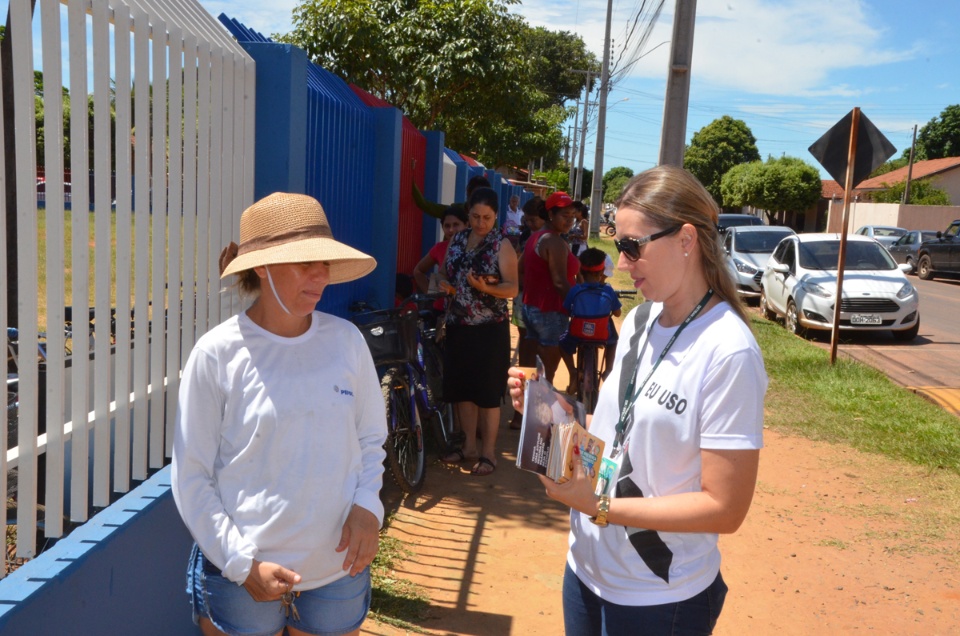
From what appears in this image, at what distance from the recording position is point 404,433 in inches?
222

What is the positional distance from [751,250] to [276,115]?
15704 millimetres

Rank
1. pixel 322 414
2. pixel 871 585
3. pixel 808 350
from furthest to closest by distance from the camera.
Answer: pixel 808 350
pixel 871 585
pixel 322 414

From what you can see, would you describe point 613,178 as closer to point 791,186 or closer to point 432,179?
point 791,186

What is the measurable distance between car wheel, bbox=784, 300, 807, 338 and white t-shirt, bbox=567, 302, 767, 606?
12.8 meters

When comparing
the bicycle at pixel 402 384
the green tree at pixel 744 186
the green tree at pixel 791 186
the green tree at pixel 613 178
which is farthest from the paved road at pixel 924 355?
the green tree at pixel 613 178

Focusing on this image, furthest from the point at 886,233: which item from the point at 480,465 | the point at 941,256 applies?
the point at 480,465

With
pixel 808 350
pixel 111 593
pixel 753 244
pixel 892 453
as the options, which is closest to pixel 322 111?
pixel 111 593

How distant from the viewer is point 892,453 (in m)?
7.18

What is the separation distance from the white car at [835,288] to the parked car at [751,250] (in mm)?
1749

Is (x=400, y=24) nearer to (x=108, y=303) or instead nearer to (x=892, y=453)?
(x=892, y=453)

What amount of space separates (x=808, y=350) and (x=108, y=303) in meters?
10.5

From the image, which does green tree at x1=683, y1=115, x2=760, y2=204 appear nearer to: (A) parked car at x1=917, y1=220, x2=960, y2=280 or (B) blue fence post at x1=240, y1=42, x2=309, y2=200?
(A) parked car at x1=917, y1=220, x2=960, y2=280

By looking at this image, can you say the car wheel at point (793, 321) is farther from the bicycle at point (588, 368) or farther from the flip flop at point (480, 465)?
the flip flop at point (480, 465)

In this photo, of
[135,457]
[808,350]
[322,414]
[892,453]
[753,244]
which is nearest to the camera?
[322,414]
